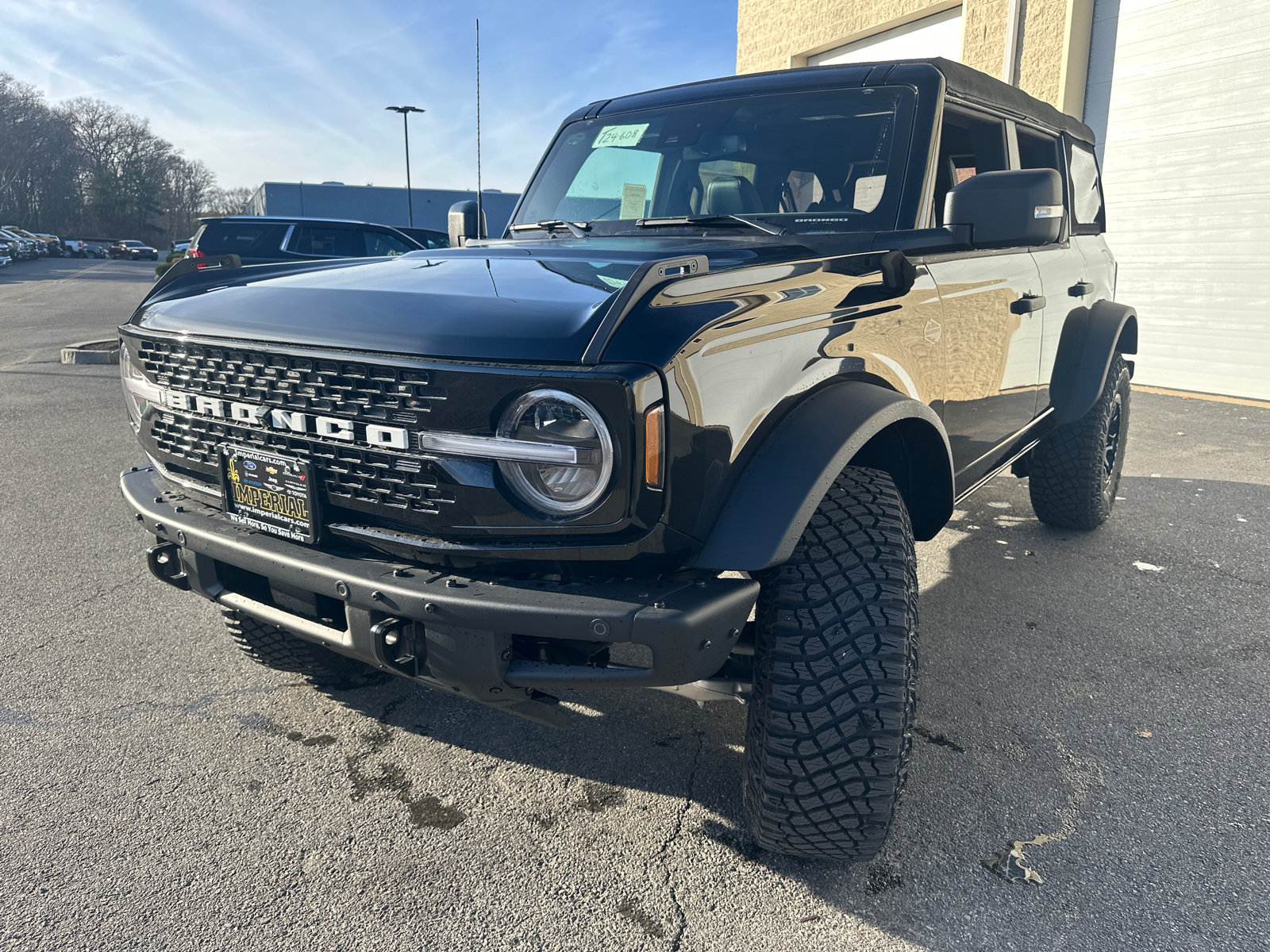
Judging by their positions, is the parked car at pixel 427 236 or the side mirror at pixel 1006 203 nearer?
the side mirror at pixel 1006 203

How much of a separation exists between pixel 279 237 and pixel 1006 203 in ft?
32.6

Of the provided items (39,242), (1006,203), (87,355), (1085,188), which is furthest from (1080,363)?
(39,242)

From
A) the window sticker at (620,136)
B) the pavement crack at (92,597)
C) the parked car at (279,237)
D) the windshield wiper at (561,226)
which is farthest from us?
A: the parked car at (279,237)

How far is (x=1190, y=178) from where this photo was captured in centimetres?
877

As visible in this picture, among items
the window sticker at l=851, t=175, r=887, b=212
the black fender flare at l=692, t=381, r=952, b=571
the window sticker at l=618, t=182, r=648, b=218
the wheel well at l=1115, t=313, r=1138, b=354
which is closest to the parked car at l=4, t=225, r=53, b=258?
the window sticker at l=618, t=182, r=648, b=218

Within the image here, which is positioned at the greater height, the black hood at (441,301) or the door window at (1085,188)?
the door window at (1085,188)

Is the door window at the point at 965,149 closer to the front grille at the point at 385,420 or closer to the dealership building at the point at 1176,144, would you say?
the front grille at the point at 385,420

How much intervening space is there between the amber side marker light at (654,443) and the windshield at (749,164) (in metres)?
1.19

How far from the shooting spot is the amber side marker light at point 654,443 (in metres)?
1.59

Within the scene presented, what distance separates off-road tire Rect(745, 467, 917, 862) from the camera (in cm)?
181

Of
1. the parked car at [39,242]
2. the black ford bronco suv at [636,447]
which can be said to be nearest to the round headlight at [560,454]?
the black ford bronco suv at [636,447]

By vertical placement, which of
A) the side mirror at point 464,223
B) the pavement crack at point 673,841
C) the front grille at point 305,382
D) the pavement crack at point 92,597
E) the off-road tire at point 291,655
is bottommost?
the pavement crack at point 673,841

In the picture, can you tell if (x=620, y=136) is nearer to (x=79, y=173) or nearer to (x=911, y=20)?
(x=911, y=20)

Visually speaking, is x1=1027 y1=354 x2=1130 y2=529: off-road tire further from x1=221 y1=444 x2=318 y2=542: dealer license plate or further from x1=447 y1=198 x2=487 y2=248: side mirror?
x1=221 y1=444 x2=318 y2=542: dealer license plate
